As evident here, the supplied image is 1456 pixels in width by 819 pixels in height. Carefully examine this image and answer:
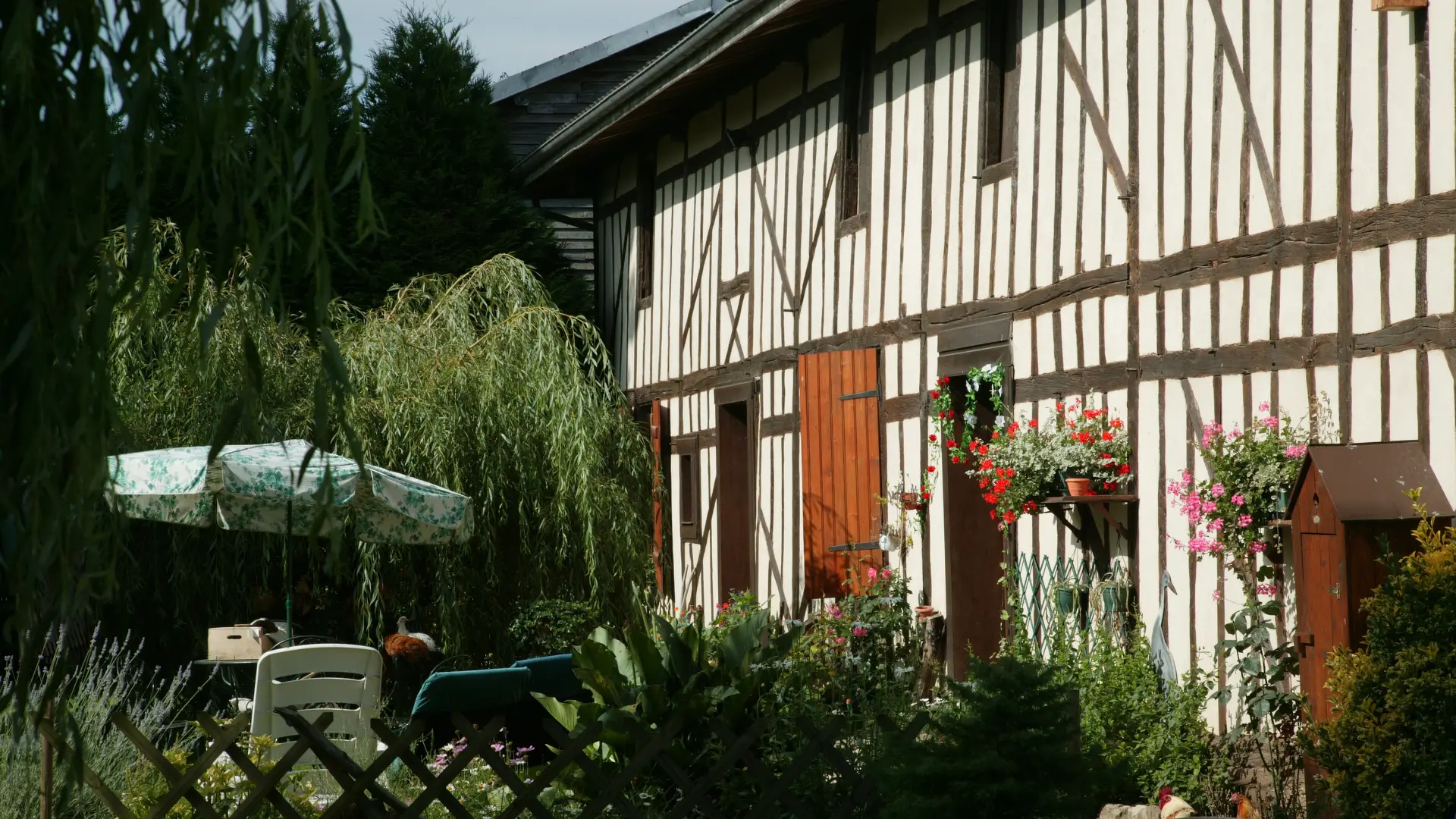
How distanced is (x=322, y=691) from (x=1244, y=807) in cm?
405

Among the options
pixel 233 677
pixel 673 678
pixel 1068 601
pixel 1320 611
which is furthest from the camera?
pixel 233 677

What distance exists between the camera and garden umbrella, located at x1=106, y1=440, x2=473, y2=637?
25.8 feet

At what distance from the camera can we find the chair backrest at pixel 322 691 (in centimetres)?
686

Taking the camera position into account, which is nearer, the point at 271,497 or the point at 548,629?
the point at 271,497

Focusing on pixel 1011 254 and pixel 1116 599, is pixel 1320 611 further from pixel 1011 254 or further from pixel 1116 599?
pixel 1011 254

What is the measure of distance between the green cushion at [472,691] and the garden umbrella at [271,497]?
1.17 metres

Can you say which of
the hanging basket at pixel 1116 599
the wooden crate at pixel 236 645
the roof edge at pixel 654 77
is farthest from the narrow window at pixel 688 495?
the hanging basket at pixel 1116 599

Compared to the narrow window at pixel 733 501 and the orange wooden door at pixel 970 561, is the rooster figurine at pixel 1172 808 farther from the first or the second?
the narrow window at pixel 733 501

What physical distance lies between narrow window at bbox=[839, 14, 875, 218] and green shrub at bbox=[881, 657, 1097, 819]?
6.06m

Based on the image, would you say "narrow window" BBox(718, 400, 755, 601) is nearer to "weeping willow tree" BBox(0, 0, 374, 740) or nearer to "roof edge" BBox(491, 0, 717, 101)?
"roof edge" BBox(491, 0, 717, 101)

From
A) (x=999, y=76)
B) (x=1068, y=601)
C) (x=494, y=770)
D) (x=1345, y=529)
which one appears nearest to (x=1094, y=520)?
(x=1068, y=601)

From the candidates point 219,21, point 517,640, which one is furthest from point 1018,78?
point 219,21

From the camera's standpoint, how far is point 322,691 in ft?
23.0

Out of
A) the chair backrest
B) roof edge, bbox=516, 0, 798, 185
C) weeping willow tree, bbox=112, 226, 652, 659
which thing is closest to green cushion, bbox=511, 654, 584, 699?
the chair backrest
